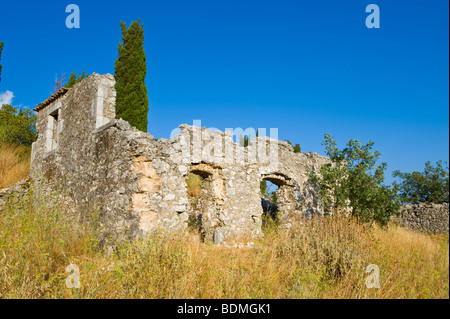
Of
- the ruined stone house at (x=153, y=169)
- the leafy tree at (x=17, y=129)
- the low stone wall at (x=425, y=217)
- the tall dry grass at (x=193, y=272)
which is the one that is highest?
the leafy tree at (x=17, y=129)

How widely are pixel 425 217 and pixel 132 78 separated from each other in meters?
14.4

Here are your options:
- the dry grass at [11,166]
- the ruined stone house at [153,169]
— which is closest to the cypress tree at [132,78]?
the ruined stone house at [153,169]

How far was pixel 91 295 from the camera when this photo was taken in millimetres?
3734

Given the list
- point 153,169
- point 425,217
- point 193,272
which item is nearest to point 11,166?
point 153,169

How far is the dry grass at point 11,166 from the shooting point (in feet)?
36.5

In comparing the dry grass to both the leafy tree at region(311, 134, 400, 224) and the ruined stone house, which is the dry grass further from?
the leafy tree at region(311, 134, 400, 224)

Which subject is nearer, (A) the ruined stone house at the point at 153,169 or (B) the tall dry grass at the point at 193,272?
(B) the tall dry grass at the point at 193,272

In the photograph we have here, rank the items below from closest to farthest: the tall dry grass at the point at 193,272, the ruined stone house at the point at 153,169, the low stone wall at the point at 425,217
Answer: the tall dry grass at the point at 193,272
the ruined stone house at the point at 153,169
the low stone wall at the point at 425,217

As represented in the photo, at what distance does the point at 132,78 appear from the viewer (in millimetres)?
13430

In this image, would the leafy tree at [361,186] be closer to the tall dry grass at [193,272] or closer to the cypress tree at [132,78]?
the tall dry grass at [193,272]

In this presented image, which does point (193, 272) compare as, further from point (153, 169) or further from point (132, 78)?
point (132, 78)

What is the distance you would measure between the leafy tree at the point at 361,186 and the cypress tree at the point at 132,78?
25.2 feet

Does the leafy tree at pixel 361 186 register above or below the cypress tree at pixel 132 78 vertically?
below
